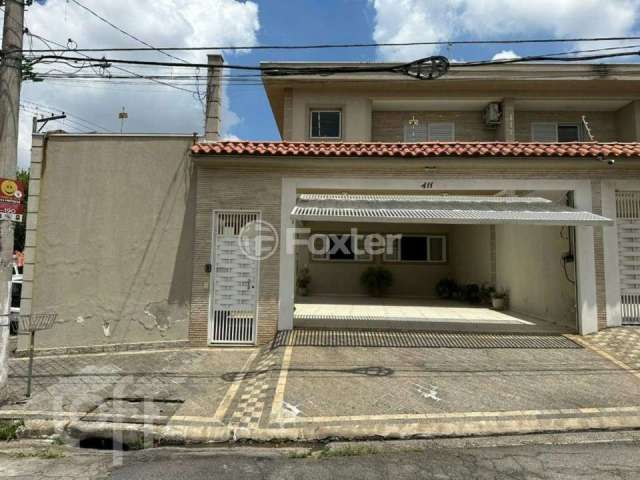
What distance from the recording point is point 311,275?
19938 millimetres

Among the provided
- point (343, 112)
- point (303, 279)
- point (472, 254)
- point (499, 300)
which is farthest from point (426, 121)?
point (303, 279)

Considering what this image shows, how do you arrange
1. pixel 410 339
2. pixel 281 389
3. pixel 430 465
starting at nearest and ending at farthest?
1. pixel 430 465
2. pixel 281 389
3. pixel 410 339

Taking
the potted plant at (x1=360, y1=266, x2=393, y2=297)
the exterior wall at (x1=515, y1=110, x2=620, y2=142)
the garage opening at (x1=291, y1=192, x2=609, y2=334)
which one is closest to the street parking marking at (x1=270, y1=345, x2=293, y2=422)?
the garage opening at (x1=291, y1=192, x2=609, y2=334)

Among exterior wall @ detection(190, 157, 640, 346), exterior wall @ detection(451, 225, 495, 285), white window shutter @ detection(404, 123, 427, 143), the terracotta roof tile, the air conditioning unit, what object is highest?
the air conditioning unit

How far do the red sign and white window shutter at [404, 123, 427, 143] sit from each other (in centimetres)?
1489

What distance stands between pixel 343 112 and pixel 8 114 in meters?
12.8

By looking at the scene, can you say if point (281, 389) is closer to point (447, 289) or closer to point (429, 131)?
Result: point (447, 289)

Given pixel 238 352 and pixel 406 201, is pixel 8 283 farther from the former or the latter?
pixel 406 201

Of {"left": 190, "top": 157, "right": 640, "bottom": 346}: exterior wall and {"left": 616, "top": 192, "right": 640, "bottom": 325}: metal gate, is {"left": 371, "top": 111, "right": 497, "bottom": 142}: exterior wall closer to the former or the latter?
{"left": 190, "top": 157, "right": 640, "bottom": 346}: exterior wall

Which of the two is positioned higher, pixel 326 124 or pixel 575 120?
pixel 575 120

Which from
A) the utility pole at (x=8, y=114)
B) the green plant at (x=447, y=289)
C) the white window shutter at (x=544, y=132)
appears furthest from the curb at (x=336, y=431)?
the white window shutter at (x=544, y=132)

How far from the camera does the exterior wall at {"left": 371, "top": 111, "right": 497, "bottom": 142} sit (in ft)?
61.0

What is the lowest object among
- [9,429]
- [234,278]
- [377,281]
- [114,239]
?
[9,429]

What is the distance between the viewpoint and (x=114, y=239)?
10.6 metres
